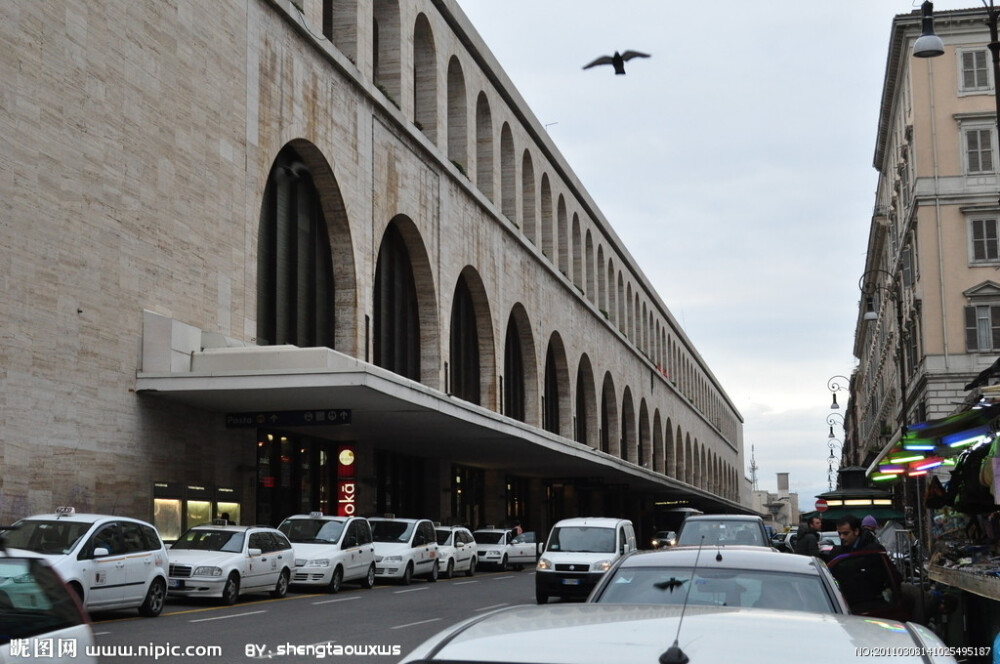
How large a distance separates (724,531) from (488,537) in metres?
19.3

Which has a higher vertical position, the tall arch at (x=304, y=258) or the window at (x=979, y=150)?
the window at (x=979, y=150)

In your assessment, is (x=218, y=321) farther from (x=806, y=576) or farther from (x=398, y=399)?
(x=806, y=576)

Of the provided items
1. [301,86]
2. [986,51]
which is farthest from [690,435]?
[301,86]

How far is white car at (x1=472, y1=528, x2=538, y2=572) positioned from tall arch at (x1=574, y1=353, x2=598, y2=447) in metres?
24.9

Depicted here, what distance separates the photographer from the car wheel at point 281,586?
23062 millimetres

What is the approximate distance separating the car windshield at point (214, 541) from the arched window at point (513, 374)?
31266mm

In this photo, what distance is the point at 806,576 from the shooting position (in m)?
7.46

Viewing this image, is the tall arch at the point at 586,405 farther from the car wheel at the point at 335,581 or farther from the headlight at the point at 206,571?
the headlight at the point at 206,571

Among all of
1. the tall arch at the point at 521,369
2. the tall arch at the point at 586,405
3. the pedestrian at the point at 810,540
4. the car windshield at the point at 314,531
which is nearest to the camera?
the pedestrian at the point at 810,540

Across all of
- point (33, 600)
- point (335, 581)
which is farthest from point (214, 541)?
point (33, 600)

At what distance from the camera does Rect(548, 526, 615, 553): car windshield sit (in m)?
24.6

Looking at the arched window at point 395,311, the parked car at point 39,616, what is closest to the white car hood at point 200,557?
the parked car at point 39,616

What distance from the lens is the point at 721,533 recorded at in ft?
73.2

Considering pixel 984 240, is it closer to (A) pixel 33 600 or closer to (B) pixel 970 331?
(B) pixel 970 331
